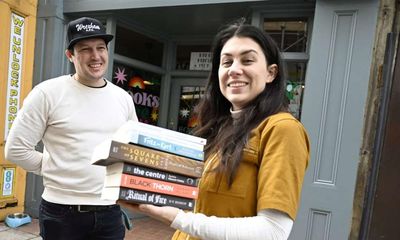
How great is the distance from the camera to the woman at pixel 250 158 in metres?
1.15

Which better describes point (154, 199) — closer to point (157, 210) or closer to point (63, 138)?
point (157, 210)

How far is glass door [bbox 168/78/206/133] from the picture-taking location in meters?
5.98

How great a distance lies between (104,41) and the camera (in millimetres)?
2357

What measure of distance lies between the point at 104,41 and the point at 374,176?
3104 mm

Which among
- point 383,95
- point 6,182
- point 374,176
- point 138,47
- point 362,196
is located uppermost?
point 138,47

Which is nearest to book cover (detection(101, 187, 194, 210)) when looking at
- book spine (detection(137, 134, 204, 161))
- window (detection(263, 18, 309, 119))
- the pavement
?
book spine (detection(137, 134, 204, 161))

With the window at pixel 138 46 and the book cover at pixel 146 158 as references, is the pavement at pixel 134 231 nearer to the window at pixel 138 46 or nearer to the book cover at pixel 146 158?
the window at pixel 138 46

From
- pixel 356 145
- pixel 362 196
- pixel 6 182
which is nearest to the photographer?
pixel 356 145

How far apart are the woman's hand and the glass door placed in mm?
4775

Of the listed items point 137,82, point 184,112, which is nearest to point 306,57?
point 184,112

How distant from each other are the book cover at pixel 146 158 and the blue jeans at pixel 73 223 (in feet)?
3.75

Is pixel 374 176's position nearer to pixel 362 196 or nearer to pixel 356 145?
pixel 362 196

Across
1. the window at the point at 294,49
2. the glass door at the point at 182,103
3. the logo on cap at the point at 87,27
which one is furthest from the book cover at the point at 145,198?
the glass door at the point at 182,103

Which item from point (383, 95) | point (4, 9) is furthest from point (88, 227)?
point (4, 9)
